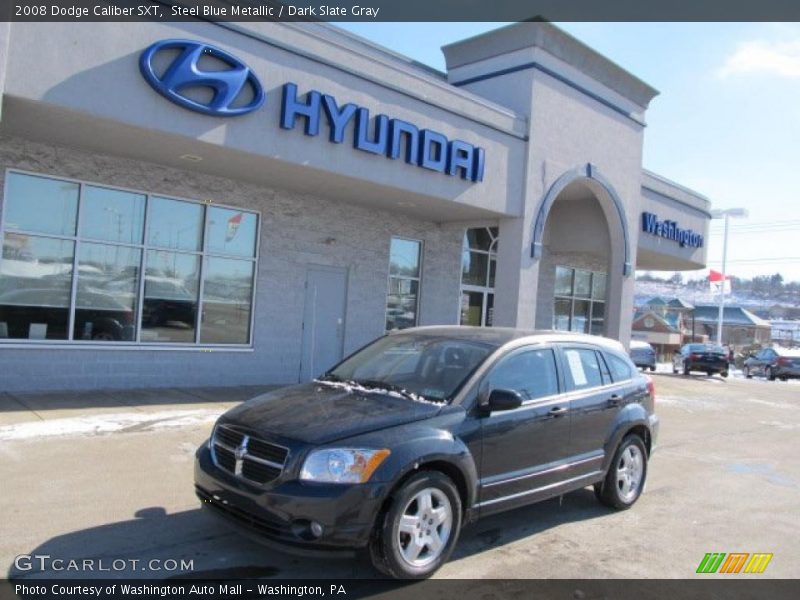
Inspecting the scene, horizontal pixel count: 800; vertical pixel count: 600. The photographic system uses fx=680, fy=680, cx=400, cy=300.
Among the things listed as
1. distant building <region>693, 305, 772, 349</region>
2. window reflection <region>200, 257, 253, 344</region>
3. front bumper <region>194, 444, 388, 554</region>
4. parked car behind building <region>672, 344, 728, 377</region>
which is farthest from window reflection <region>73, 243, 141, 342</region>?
distant building <region>693, 305, 772, 349</region>

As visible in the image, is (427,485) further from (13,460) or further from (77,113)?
(77,113)

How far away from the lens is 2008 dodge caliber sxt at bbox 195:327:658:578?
419cm

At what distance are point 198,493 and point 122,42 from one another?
238 inches

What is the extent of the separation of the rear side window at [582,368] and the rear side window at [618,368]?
0.80 ft

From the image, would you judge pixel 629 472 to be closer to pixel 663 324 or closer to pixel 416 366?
pixel 416 366

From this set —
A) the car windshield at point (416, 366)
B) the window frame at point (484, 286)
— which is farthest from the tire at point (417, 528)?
the window frame at point (484, 286)

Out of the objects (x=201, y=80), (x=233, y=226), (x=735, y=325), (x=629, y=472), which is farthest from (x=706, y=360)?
(x=735, y=325)

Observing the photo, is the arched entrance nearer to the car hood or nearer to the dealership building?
the dealership building

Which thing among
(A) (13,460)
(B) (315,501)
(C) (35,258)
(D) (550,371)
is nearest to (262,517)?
(B) (315,501)

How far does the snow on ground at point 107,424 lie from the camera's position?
765 centimetres

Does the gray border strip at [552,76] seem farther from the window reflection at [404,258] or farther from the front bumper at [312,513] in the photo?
the front bumper at [312,513]

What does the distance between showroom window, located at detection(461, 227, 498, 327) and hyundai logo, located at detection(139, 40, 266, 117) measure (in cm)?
791

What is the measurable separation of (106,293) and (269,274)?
291cm

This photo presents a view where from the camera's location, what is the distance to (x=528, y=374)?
5.59m
